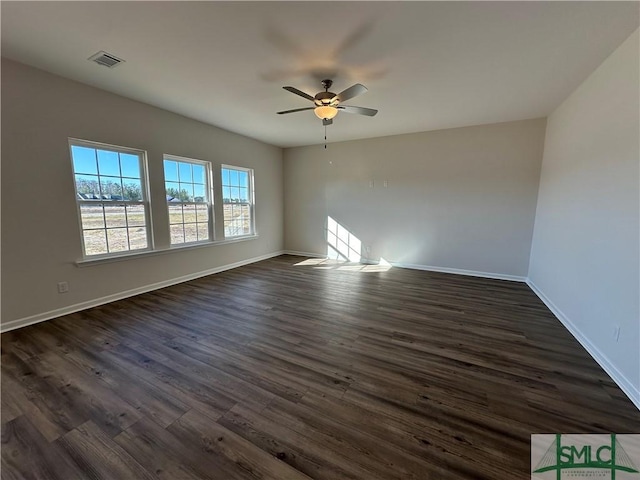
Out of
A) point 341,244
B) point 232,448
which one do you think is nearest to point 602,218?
point 232,448

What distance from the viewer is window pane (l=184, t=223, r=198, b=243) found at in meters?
4.58

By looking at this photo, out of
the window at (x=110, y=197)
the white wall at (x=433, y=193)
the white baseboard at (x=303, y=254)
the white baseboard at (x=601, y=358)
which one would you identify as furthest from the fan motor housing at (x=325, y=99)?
the white baseboard at (x=303, y=254)

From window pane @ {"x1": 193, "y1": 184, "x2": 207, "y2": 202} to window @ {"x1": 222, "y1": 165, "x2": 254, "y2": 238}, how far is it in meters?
0.44

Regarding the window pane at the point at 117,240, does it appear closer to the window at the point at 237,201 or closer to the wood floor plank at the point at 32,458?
the window at the point at 237,201

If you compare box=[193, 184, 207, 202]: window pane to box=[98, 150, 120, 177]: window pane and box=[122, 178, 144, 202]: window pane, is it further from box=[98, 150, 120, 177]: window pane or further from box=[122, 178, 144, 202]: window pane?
box=[98, 150, 120, 177]: window pane

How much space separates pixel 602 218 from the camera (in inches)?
94.5

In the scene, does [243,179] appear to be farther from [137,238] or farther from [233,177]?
[137,238]

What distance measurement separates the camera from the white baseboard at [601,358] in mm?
1872

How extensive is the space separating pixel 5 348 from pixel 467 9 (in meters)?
4.73

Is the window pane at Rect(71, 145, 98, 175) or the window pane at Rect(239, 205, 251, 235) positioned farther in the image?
the window pane at Rect(239, 205, 251, 235)

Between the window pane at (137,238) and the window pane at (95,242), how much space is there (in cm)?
32

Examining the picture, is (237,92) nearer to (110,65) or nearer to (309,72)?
(309,72)

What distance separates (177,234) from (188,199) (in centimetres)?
63

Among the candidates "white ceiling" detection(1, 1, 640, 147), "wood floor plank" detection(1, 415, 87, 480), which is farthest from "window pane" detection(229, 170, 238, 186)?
"wood floor plank" detection(1, 415, 87, 480)
